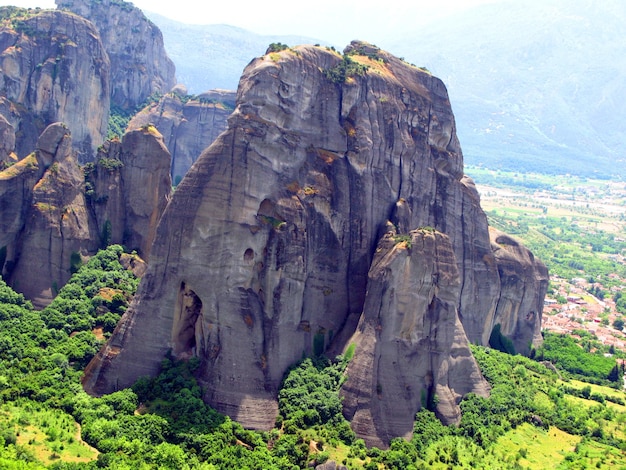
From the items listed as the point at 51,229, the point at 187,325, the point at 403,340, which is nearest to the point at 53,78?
the point at 51,229

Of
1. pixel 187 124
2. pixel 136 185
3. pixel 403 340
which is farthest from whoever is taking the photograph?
pixel 187 124

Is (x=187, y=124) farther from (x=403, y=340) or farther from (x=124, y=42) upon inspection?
(x=403, y=340)

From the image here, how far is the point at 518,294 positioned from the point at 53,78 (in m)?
56.4

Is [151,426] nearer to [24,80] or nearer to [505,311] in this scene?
[505,311]

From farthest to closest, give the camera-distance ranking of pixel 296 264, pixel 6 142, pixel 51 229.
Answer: pixel 6 142
pixel 51 229
pixel 296 264

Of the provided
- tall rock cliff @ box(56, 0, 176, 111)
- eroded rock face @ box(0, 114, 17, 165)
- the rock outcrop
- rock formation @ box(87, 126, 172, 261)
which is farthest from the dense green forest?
tall rock cliff @ box(56, 0, 176, 111)

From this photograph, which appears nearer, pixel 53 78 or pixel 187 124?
pixel 53 78

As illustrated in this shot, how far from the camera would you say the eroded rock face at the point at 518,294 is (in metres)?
63.2

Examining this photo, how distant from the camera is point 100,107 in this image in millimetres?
88125

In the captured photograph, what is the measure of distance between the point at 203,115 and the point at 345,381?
73.6 meters

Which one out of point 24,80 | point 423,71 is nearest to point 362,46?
point 423,71

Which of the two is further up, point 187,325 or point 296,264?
point 296,264

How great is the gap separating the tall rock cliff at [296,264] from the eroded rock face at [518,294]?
17.4m

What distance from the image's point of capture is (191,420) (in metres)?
38.2
